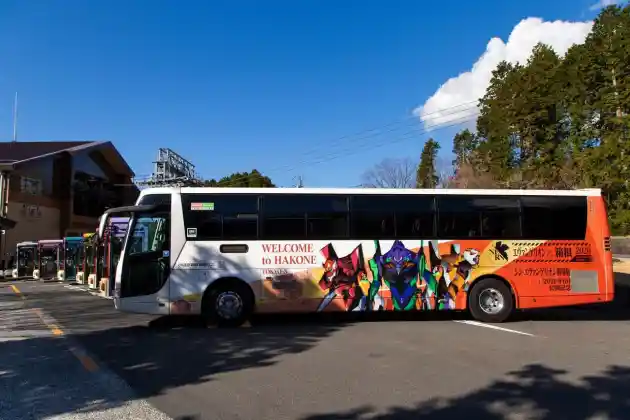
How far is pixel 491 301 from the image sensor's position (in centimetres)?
1201

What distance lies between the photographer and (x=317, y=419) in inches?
208

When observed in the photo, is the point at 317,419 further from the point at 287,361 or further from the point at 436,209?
the point at 436,209

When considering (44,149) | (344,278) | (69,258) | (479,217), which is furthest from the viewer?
(44,149)

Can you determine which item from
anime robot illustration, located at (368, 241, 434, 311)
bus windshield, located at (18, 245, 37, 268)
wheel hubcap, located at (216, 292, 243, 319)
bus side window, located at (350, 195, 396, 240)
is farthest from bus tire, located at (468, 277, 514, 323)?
bus windshield, located at (18, 245, 37, 268)

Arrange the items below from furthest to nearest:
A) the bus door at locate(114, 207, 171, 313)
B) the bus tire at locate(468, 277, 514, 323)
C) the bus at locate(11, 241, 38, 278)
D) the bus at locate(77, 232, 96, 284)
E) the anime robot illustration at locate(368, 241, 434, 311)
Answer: the bus at locate(11, 241, 38, 278) → the bus at locate(77, 232, 96, 284) → the bus tire at locate(468, 277, 514, 323) → the anime robot illustration at locate(368, 241, 434, 311) → the bus door at locate(114, 207, 171, 313)

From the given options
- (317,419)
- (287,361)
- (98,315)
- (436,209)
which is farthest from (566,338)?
(98,315)

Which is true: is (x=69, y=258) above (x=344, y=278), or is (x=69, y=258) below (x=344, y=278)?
above

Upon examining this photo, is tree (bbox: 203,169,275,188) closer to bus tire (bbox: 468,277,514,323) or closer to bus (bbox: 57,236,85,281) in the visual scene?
bus (bbox: 57,236,85,281)

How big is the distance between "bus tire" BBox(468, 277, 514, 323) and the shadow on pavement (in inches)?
194

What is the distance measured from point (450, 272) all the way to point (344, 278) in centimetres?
239

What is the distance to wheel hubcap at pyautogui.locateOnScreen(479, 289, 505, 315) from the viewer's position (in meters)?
12.0

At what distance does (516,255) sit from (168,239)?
24.9 ft

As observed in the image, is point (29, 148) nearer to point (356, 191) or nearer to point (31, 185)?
point (31, 185)

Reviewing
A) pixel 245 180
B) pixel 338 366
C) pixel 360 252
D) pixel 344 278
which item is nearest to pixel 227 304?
pixel 344 278
